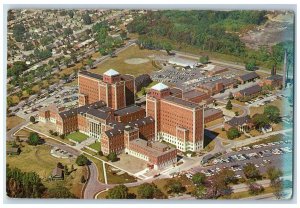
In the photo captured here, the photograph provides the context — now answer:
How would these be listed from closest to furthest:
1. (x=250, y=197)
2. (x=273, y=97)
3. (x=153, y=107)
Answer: (x=250, y=197)
(x=153, y=107)
(x=273, y=97)

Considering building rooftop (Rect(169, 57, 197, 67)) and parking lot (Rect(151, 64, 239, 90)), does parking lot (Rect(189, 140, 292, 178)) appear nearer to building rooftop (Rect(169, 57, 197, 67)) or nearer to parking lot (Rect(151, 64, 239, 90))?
parking lot (Rect(151, 64, 239, 90))

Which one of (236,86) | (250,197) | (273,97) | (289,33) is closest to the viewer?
(250,197)

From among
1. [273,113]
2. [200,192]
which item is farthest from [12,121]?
[273,113]

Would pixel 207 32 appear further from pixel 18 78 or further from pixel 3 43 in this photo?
pixel 3 43

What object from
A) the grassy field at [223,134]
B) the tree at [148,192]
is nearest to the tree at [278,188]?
the tree at [148,192]
